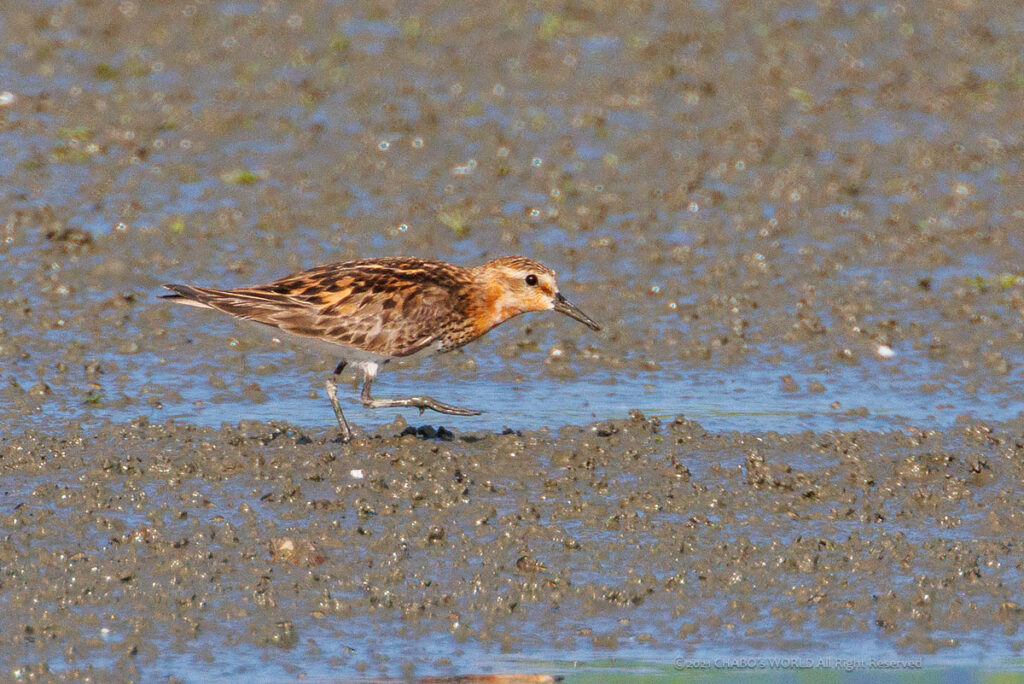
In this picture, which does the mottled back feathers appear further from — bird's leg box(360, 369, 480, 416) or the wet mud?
the wet mud

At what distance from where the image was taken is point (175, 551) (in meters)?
10.0

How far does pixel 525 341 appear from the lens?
14.2m

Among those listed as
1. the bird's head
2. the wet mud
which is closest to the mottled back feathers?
the bird's head

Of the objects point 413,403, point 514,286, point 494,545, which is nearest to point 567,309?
point 514,286

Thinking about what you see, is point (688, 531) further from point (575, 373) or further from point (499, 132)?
point (499, 132)

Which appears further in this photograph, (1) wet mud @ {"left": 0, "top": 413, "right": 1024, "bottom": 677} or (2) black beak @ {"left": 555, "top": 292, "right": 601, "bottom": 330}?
(2) black beak @ {"left": 555, "top": 292, "right": 601, "bottom": 330}

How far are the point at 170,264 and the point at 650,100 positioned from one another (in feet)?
22.4

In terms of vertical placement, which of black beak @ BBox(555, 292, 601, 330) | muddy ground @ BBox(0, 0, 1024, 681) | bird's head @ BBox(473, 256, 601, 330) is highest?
bird's head @ BBox(473, 256, 601, 330)

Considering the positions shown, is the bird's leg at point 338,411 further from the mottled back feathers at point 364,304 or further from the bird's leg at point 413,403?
the mottled back feathers at point 364,304

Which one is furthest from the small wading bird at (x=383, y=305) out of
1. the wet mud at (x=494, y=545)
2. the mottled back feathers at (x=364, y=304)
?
the wet mud at (x=494, y=545)

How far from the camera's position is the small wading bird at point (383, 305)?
11.6 meters

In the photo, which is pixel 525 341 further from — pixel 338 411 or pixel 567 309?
pixel 338 411

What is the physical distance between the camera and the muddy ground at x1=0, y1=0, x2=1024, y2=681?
31.7ft

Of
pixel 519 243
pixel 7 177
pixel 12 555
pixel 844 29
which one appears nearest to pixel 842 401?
pixel 519 243
